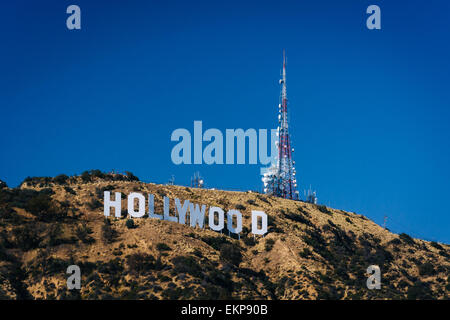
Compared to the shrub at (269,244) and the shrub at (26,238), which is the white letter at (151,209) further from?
the shrub at (269,244)

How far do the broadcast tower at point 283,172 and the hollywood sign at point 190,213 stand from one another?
57.6 ft

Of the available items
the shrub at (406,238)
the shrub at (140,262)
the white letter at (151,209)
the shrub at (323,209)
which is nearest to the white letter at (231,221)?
the white letter at (151,209)

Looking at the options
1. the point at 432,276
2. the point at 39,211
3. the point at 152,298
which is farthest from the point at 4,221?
the point at 432,276

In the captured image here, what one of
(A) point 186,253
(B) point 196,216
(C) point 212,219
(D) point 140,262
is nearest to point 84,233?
(D) point 140,262

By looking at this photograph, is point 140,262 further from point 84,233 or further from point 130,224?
point 84,233

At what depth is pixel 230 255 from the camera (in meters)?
83.3

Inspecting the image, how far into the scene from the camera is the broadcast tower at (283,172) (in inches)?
4341

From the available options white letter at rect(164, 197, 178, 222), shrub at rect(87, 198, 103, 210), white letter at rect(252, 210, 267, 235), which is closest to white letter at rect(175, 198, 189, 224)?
white letter at rect(164, 197, 178, 222)

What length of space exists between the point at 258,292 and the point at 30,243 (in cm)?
2718

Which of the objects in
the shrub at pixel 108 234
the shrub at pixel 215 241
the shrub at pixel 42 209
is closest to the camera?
the shrub at pixel 108 234

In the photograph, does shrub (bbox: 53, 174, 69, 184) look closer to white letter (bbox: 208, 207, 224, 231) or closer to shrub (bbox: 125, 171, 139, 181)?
shrub (bbox: 125, 171, 139, 181)

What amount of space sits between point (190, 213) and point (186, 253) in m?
8.70

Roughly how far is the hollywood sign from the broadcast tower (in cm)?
1757

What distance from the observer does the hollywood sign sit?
83562mm
